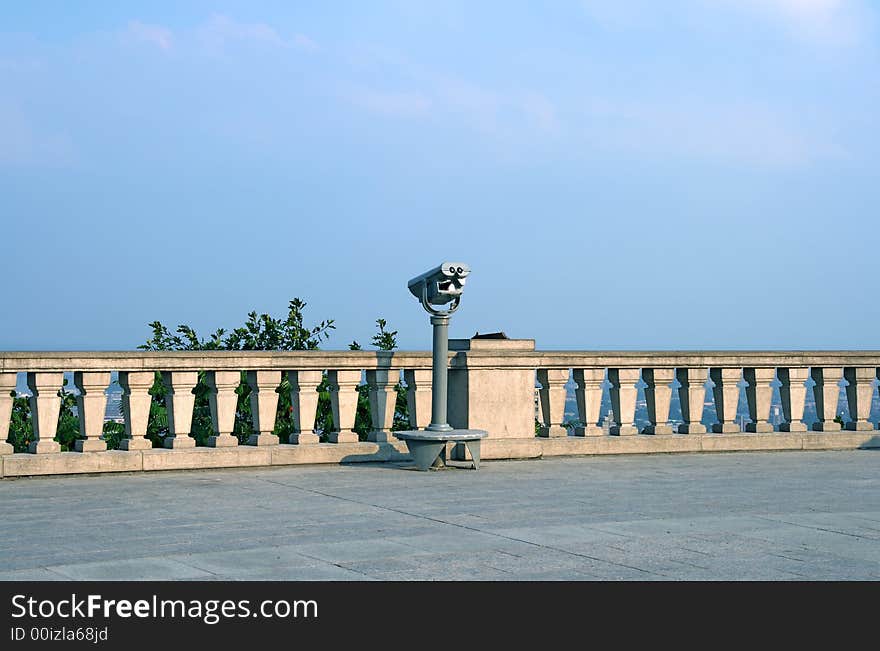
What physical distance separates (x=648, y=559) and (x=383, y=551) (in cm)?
153

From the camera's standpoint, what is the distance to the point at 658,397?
13867 mm

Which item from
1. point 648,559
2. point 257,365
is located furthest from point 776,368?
point 648,559

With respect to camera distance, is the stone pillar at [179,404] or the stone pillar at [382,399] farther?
the stone pillar at [382,399]

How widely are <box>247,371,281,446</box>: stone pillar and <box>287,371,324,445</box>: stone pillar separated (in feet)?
0.71

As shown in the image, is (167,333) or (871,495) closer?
(871,495)

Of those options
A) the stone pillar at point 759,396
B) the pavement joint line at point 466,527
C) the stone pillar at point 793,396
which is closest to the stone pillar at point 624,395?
the stone pillar at point 759,396

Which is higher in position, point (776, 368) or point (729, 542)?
point (776, 368)

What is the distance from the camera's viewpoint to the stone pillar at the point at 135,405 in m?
11.3

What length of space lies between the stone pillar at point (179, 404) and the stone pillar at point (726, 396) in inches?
231

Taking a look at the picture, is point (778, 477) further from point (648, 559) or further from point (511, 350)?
point (648, 559)

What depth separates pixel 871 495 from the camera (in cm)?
1027

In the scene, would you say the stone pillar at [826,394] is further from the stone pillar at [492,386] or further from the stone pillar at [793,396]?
the stone pillar at [492,386]

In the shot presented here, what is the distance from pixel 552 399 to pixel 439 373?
1.94 metres
